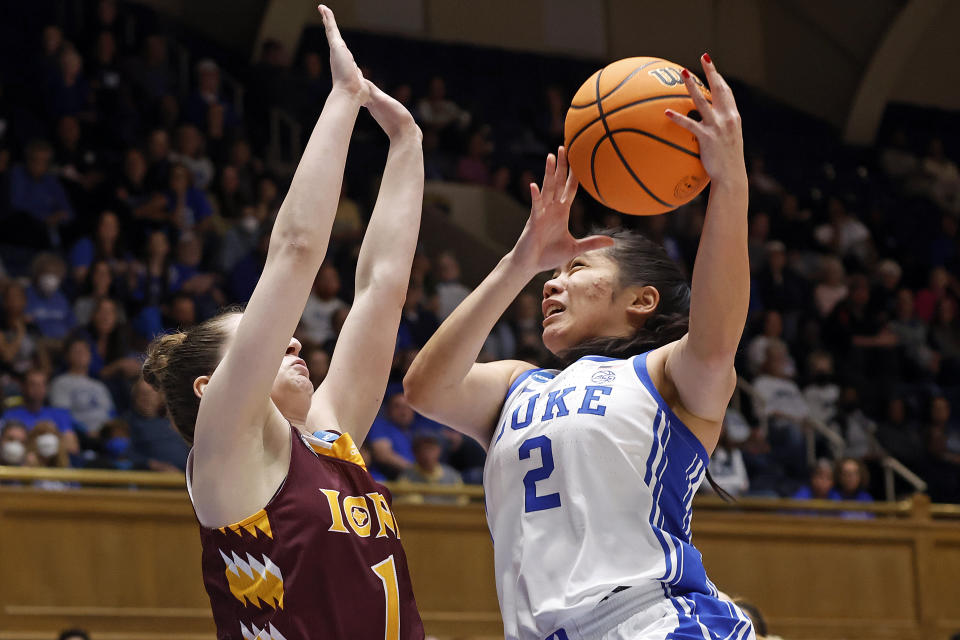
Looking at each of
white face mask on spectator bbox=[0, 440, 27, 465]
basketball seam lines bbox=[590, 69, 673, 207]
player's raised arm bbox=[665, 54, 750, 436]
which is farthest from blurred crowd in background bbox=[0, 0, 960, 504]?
player's raised arm bbox=[665, 54, 750, 436]

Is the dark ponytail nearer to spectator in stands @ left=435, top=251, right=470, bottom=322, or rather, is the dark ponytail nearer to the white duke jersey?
the white duke jersey

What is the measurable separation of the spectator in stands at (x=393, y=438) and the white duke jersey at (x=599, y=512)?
4.72 metres

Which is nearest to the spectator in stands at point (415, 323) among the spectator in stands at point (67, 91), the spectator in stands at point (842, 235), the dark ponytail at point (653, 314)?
the spectator in stands at point (67, 91)

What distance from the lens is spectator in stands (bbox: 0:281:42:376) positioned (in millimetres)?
7141

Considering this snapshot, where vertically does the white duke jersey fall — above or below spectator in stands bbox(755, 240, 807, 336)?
above

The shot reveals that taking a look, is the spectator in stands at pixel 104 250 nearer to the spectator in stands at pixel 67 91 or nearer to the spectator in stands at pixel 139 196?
the spectator in stands at pixel 139 196

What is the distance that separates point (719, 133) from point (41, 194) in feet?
23.5

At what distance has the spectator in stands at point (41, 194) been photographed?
8383 mm

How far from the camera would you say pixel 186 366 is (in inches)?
99.4

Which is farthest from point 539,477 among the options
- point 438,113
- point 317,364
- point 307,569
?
point 438,113

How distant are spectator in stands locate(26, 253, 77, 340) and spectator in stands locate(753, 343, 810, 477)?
16.8 ft

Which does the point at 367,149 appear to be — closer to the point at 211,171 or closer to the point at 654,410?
the point at 211,171

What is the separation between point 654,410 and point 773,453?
6645mm

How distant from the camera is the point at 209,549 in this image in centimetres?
240
